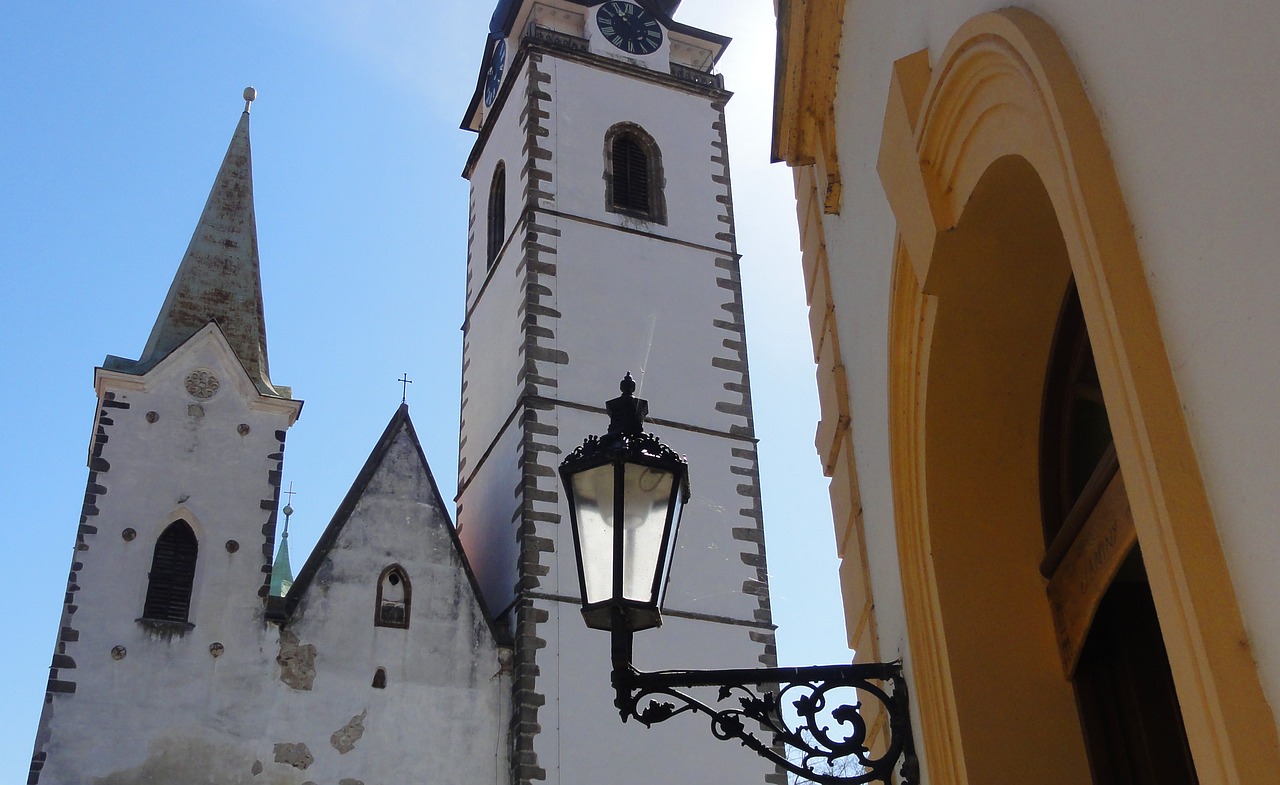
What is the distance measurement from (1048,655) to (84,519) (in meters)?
12.5

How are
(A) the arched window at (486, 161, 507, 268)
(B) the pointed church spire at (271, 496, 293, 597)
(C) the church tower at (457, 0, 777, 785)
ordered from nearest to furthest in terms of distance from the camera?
(C) the church tower at (457, 0, 777, 785) < (A) the arched window at (486, 161, 507, 268) < (B) the pointed church spire at (271, 496, 293, 597)

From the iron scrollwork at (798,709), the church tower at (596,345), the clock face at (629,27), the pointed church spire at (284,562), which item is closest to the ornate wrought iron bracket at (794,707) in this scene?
the iron scrollwork at (798,709)

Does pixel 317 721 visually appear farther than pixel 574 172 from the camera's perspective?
No

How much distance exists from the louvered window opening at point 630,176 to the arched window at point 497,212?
71.0 inches

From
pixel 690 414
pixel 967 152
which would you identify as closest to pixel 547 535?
pixel 690 414

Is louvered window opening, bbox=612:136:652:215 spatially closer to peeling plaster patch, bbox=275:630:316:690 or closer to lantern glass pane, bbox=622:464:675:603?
peeling plaster patch, bbox=275:630:316:690

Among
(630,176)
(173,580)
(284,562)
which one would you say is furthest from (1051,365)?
(284,562)

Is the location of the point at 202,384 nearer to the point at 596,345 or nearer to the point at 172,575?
the point at 172,575

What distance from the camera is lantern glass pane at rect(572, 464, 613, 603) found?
3518 millimetres

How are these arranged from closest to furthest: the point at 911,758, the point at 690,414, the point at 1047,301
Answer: the point at 1047,301
the point at 911,758
the point at 690,414

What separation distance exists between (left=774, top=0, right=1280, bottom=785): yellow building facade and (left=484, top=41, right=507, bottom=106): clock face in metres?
17.0

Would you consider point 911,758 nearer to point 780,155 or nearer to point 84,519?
point 780,155

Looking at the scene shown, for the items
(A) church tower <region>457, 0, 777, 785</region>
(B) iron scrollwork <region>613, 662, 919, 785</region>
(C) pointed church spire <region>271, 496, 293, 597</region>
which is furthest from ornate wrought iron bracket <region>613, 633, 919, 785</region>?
(C) pointed church spire <region>271, 496, 293, 597</region>

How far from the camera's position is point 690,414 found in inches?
680
